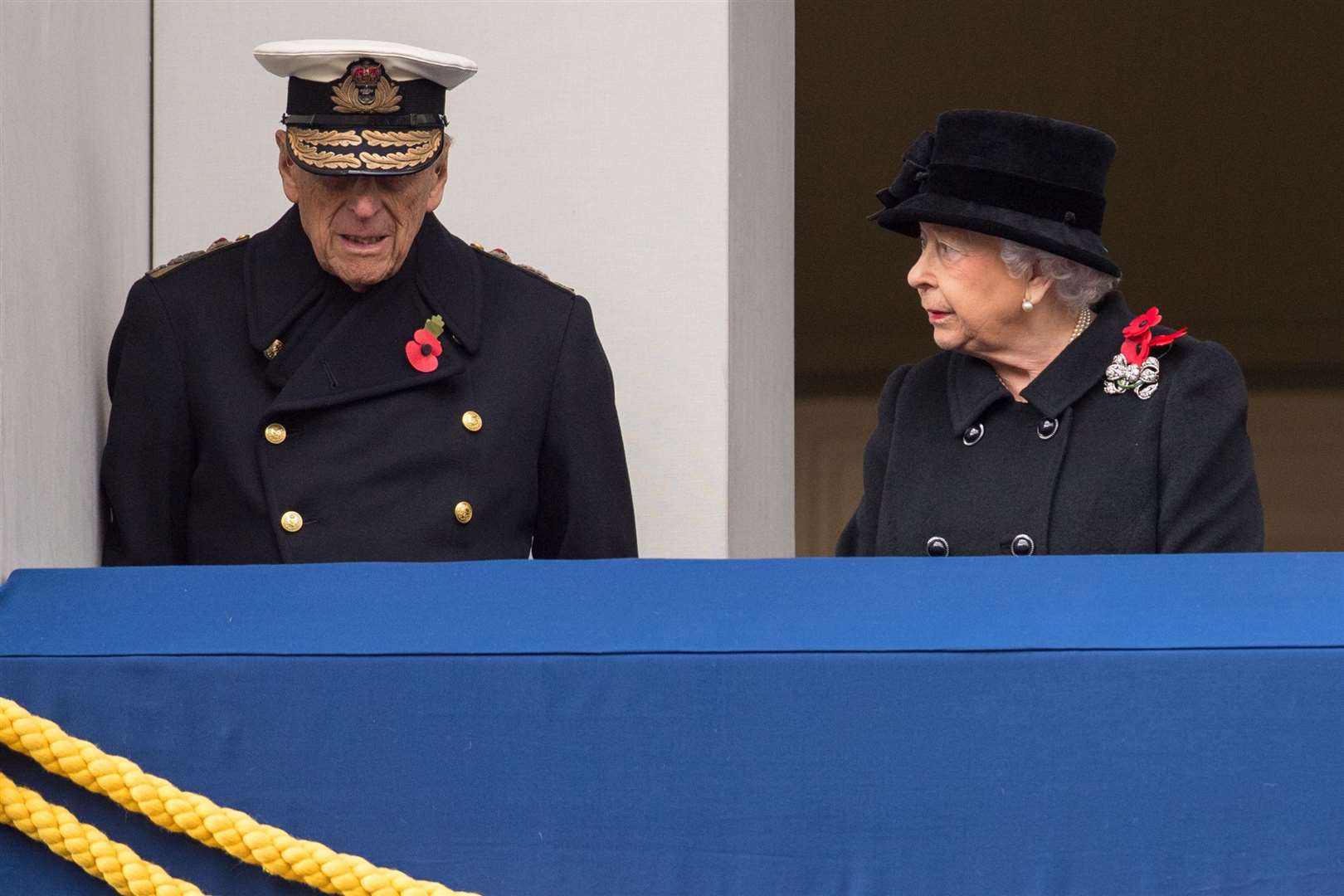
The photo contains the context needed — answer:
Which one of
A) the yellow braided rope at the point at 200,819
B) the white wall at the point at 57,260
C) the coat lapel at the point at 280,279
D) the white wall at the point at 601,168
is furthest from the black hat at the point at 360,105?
the yellow braided rope at the point at 200,819

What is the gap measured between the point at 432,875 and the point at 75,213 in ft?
3.37

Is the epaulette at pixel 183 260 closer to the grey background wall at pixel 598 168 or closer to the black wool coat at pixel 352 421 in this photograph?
the black wool coat at pixel 352 421

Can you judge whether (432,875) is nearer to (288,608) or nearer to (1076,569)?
(288,608)

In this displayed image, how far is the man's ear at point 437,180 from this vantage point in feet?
8.02

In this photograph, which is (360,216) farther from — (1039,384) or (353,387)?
(1039,384)

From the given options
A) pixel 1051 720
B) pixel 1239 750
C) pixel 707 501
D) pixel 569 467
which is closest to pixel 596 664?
pixel 1051 720

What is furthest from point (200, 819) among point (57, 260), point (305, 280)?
point (305, 280)

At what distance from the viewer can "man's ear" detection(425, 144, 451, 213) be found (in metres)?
2.45

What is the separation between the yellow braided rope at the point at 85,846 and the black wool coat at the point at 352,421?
2.45 feet

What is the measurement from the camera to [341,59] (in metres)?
2.39

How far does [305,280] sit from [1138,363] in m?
0.95

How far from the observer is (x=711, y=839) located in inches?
63.2

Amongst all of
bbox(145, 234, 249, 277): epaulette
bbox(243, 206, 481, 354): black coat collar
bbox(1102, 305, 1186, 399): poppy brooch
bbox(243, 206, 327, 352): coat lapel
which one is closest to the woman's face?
bbox(1102, 305, 1186, 399): poppy brooch

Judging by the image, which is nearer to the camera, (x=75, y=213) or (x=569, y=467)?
(x=75, y=213)
